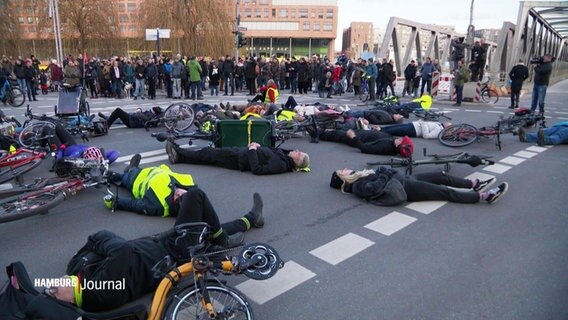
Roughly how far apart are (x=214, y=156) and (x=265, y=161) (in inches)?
43.2

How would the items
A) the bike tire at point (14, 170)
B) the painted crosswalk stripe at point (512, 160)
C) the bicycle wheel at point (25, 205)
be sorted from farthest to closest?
the painted crosswalk stripe at point (512, 160)
the bike tire at point (14, 170)
the bicycle wheel at point (25, 205)

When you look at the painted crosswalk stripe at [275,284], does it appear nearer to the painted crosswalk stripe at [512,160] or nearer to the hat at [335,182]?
the hat at [335,182]

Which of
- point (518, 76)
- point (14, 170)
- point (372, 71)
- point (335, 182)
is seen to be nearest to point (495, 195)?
point (335, 182)

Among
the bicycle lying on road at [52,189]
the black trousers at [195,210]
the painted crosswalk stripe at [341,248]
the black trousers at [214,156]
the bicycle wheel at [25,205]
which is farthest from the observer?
the black trousers at [214,156]

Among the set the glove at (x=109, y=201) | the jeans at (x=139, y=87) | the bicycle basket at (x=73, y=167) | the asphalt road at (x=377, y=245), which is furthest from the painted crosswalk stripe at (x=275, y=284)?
the jeans at (x=139, y=87)

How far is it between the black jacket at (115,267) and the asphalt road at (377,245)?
0.78 metres

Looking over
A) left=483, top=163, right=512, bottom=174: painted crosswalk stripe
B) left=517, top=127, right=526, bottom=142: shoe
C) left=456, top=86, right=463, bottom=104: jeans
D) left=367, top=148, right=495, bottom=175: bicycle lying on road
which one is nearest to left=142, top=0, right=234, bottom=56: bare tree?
left=456, top=86, right=463, bottom=104: jeans

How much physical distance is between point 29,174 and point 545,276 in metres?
7.65

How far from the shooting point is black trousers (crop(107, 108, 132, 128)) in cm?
1113

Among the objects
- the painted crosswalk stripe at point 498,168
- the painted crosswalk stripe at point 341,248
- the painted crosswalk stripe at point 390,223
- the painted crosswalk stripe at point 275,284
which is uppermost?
the painted crosswalk stripe at point 498,168

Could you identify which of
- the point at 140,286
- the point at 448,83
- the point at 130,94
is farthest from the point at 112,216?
the point at 448,83

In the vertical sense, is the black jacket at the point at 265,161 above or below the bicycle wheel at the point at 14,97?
below

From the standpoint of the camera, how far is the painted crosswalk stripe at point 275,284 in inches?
143

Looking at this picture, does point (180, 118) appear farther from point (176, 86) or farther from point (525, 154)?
point (176, 86)
